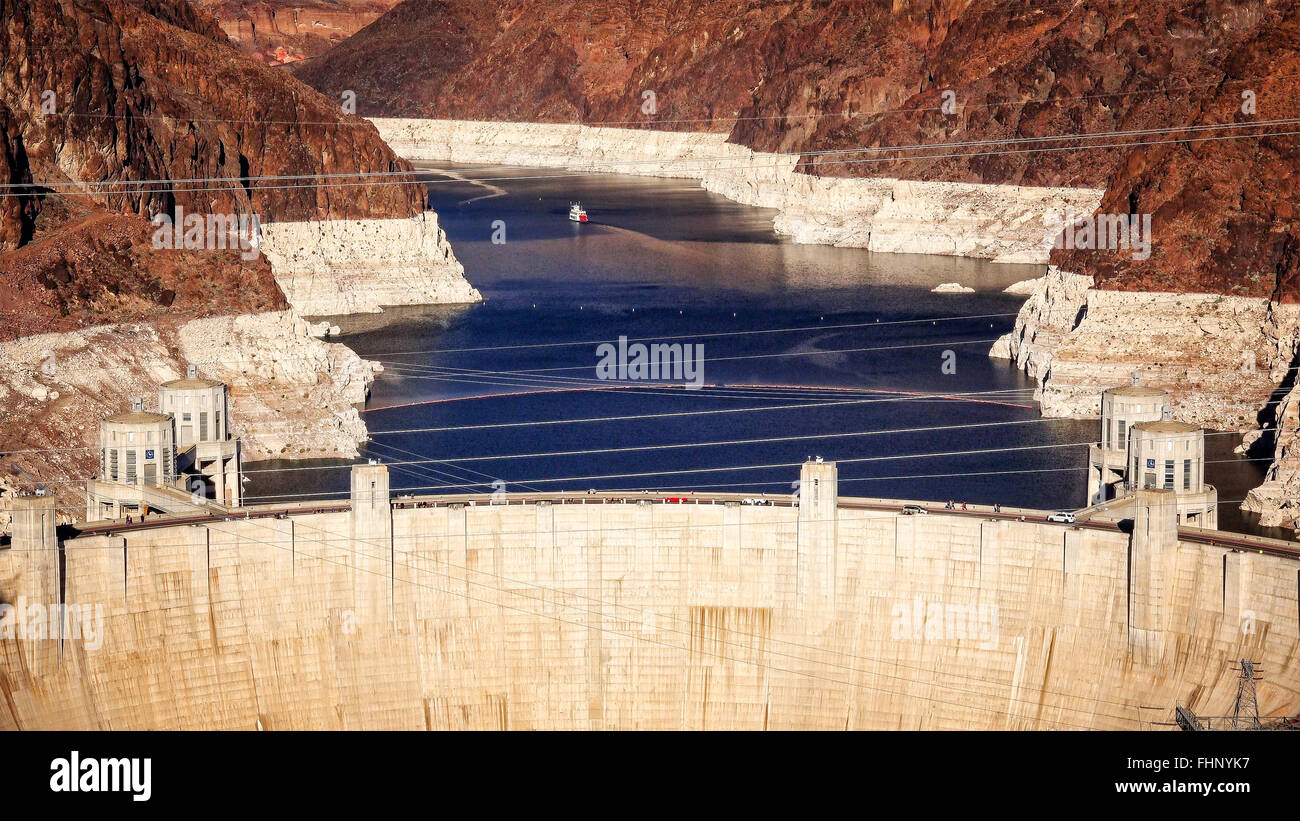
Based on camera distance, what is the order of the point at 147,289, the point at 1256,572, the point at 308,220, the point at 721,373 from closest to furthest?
the point at 1256,572 < the point at 147,289 < the point at 721,373 < the point at 308,220

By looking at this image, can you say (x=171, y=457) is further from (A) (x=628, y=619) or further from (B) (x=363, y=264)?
(B) (x=363, y=264)

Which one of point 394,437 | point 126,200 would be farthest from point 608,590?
point 126,200

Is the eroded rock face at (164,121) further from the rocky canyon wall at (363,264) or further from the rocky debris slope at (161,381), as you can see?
the rocky debris slope at (161,381)

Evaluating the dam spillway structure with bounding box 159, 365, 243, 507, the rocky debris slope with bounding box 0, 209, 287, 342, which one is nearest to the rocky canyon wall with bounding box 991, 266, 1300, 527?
the rocky debris slope with bounding box 0, 209, 287, 342

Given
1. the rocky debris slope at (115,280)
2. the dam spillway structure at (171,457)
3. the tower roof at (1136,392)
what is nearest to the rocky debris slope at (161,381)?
the rocky debris slope at (115,280)

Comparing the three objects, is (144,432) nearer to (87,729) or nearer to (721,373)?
(87,729)

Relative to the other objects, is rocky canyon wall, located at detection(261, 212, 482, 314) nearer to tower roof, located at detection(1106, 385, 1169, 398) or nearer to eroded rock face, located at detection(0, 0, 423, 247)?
eroded rock face, located at detection(0, 0, 423, 247)
